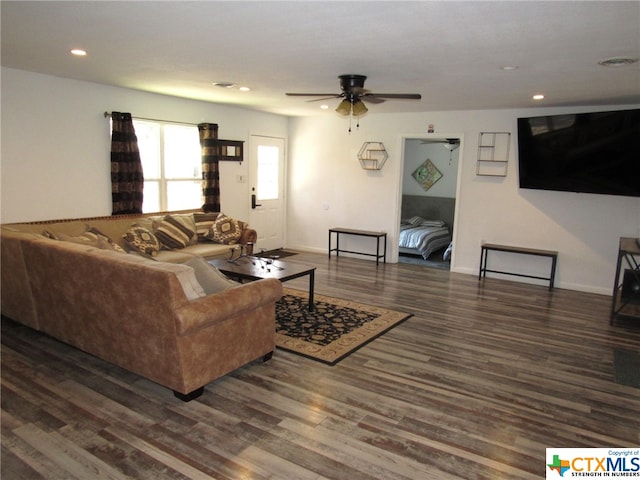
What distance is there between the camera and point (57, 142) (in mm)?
4977

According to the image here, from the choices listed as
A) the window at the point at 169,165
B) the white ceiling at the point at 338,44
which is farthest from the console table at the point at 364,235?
the white ceiling at the point at 338,44

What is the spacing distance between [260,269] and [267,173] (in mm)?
3770

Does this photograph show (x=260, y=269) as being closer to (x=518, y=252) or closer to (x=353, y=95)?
(x=353, y=95)

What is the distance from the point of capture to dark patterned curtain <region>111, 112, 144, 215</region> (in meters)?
5.45

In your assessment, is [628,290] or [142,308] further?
[628,290]

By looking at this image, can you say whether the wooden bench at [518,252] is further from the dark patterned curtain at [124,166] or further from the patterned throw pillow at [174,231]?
the dark patterned curtain at [124,166]

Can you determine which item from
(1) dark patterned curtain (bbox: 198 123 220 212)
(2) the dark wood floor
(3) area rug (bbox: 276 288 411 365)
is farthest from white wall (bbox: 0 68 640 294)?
(3) area rug (bbox: 276 288 411 365)

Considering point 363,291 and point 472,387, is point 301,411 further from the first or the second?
point 363,291

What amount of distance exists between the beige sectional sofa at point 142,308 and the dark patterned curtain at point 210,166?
2879 millimetres

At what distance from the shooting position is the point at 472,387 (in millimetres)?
3342

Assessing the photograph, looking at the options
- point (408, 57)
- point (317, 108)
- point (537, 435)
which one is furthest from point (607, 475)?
point (317, 108)

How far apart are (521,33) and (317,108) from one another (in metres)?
4.36

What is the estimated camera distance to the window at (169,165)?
605 centimetres

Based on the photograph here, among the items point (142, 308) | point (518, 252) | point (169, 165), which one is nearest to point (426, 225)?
point (518, 252)
